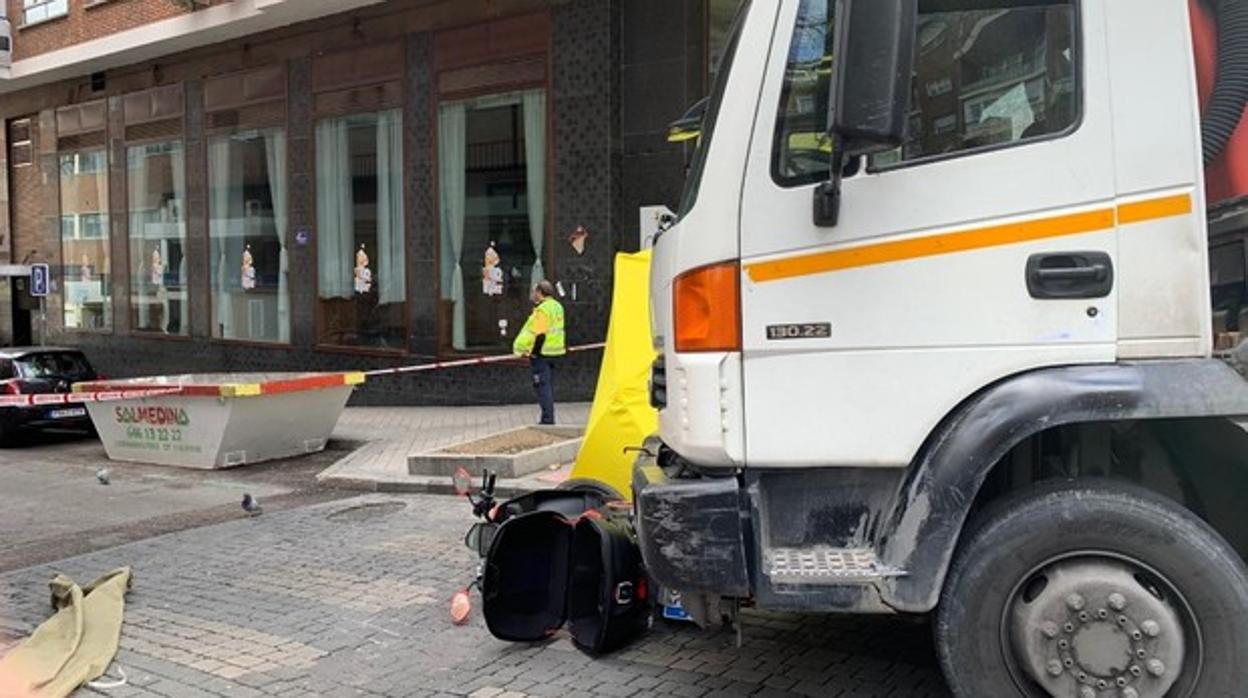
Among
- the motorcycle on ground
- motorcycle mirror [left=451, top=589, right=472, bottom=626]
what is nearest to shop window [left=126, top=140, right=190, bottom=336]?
motorcycle mirror [left=451, top=589, right=472, bottom=626]

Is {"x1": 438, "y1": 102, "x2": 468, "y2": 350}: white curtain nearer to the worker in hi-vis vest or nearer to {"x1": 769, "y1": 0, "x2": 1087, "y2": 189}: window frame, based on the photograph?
the worker in hi-vis vest

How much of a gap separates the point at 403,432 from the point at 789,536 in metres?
9.83

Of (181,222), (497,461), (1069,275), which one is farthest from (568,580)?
(181,222)

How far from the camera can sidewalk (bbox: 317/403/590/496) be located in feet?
29.4

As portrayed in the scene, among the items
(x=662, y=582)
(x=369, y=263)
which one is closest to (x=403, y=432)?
(x=369, y=263)

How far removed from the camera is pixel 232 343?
18.3 m

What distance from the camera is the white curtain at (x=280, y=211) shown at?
56.5ft

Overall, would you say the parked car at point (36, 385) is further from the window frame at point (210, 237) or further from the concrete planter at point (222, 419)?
the window frame at point (210, 237)

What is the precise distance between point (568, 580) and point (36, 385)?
1171cm

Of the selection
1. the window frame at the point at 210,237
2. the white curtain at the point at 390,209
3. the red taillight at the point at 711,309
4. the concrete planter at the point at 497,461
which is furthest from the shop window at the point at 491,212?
the red taillight at the point at 711,309

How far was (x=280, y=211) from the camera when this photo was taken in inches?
686

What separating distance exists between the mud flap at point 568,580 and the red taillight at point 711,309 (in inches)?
56.8

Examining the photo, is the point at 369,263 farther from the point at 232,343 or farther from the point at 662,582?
the point at 662,582

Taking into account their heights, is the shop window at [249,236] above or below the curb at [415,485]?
above
